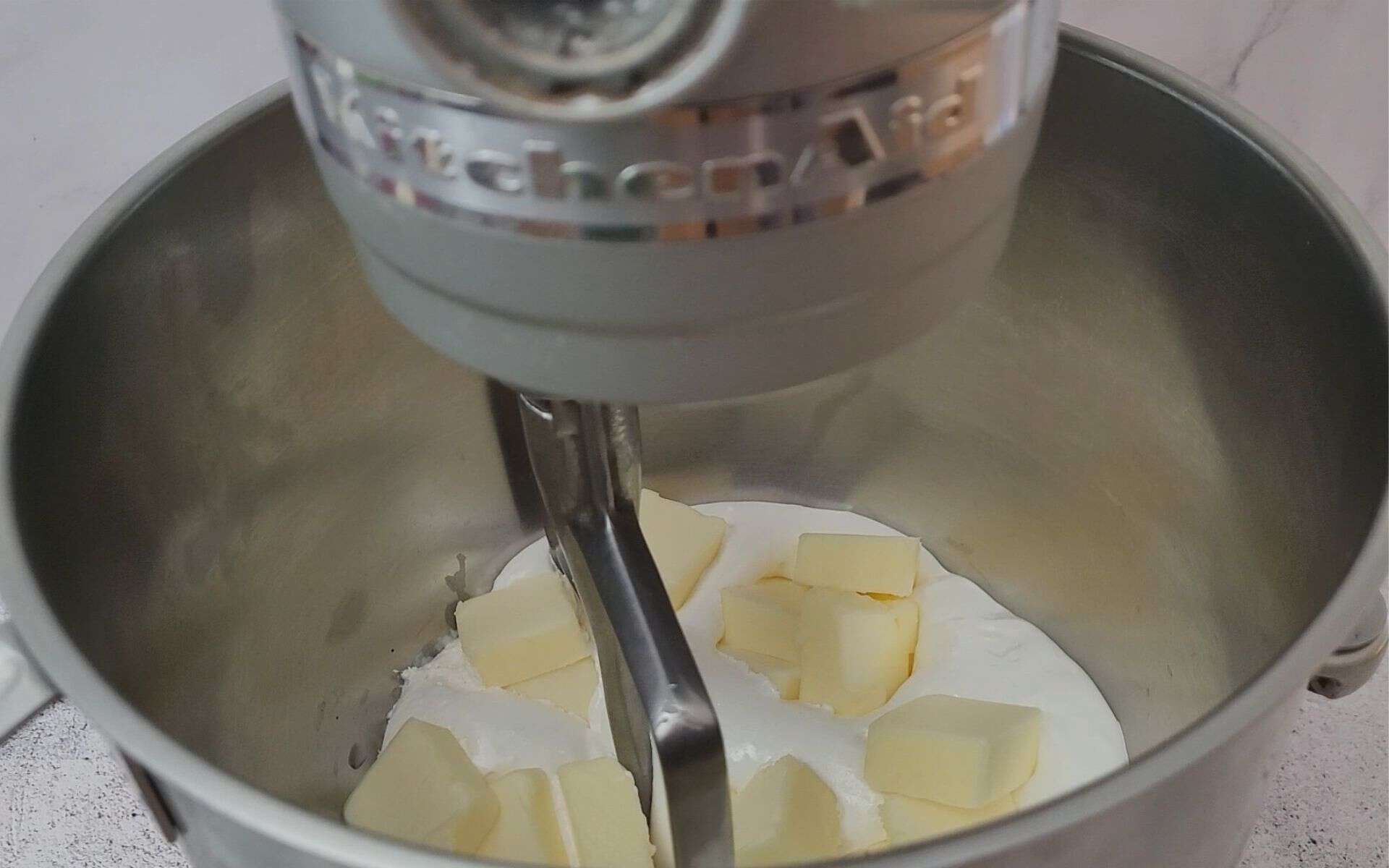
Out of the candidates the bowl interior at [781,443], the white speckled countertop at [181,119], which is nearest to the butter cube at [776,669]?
the bowl interior at [781,443]

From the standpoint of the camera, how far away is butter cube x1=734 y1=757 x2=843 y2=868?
0.57m

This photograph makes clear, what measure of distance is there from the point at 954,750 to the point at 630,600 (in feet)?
0.69

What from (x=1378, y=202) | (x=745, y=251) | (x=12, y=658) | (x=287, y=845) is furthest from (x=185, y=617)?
(x=1378, y=202)

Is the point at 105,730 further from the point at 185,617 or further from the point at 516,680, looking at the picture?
the point at 516,680

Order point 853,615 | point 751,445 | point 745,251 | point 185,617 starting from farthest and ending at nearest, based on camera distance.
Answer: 1. point 751,445
2. point 853,615
3. point 185,617
4. point 745,251

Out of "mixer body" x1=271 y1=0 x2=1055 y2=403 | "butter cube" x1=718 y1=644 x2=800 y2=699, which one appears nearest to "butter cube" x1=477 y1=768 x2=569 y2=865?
"butter cube" x1=718 y1=644 x2=800 y2=699

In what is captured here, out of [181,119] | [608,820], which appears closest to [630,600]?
[608,820]

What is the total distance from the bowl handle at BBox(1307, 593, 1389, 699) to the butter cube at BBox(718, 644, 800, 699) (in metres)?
0.27

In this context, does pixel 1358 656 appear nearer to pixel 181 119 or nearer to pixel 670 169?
pixel 670 169

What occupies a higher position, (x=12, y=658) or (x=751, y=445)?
(x=12, y=658)

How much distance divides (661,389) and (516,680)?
42 cm

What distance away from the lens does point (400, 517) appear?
2.32 ft

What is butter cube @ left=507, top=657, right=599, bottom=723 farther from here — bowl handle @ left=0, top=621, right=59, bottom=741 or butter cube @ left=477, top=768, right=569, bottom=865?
bowl handle @ left=0, top=621, right=59, bottom=741

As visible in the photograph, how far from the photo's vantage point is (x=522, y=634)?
0.68m
